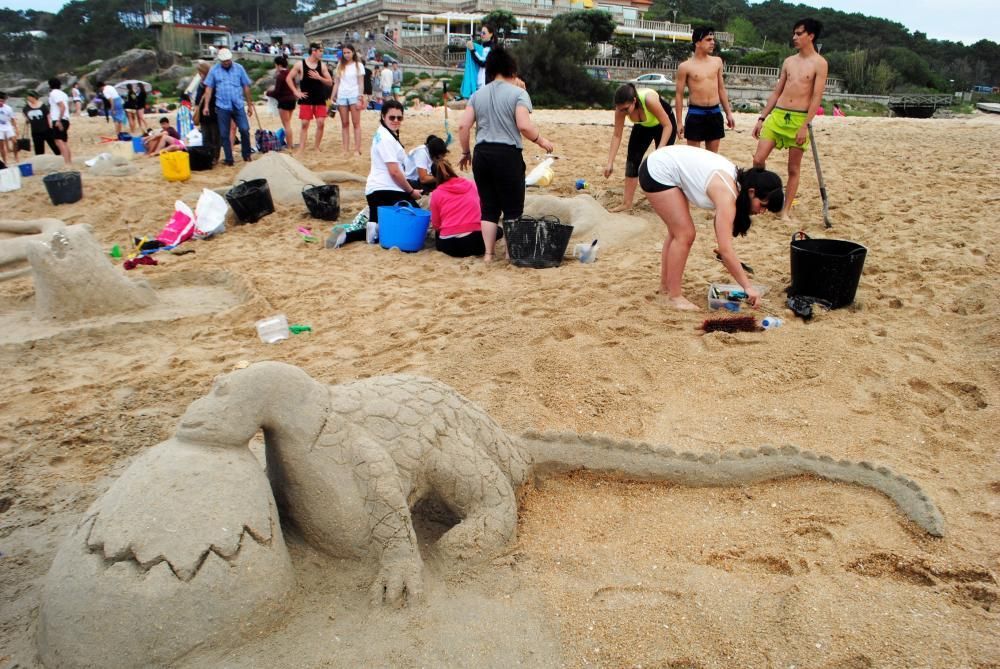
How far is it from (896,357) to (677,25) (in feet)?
176

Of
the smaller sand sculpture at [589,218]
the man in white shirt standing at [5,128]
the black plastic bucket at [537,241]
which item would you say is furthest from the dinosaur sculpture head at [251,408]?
the man in white shirt standing at [5,128]

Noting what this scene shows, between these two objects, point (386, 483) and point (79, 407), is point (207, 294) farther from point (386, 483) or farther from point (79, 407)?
point (386, 483)

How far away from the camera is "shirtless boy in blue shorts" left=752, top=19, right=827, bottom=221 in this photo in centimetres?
612

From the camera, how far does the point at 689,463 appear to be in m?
2.87

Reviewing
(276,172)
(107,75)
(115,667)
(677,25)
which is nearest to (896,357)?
(115,667)

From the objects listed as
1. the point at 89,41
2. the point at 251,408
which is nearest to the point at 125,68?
the point at 89,41

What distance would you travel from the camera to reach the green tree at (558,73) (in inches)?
1085

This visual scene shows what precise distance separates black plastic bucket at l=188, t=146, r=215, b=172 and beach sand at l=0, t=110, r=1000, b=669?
3990mm

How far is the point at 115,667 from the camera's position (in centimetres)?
173

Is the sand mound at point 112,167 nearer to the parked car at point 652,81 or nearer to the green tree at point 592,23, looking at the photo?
the parked car at point 652,81

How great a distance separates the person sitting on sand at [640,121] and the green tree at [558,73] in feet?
70.1

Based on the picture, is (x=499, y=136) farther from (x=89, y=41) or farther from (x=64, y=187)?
(x=89, y=41)

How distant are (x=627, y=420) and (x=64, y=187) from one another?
859 centimetres

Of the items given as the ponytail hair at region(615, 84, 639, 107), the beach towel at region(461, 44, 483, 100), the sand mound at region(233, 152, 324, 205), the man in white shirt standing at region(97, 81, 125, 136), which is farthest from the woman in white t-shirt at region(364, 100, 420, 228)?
the man in white shirt standing at region(97, 81, 125, 136)
